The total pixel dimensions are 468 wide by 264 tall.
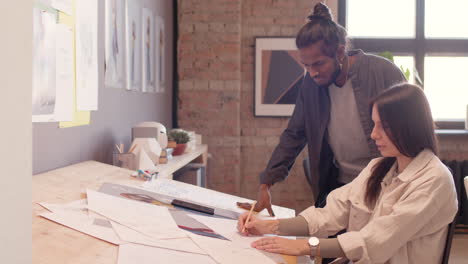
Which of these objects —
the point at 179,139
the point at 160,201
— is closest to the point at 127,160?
the point at 160,201

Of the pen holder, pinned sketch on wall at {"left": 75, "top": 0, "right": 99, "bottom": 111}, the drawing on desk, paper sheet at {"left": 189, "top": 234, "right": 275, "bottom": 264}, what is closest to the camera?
paper sheet at {"left": 189, "top": 234, "right": 275, "bottom": 264}

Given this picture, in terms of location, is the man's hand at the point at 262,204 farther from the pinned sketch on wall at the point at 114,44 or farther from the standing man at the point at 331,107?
the pinned sketch on wall at the point at 114,44

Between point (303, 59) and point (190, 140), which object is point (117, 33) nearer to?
point (190, 140)

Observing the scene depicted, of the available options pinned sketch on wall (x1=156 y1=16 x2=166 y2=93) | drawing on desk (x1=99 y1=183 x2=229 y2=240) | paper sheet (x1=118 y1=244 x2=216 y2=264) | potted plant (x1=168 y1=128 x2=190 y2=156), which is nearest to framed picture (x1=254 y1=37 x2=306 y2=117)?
pinned sketch on wall (x1=156 y1=16 x2=166 y2=93)

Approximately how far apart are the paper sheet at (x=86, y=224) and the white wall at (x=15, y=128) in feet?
1.63

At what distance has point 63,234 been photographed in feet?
4.10

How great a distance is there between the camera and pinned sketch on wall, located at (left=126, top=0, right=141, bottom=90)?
3.23 m

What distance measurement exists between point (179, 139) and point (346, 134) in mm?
1587

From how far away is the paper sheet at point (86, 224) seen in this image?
1.27 m

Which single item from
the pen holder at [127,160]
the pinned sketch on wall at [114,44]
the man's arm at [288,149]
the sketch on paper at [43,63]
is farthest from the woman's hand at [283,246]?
the pinned sketch on wall at [114,44]

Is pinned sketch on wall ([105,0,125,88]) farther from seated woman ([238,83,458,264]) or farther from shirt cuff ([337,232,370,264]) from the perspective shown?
shirt cuff ([337,232,370,264])

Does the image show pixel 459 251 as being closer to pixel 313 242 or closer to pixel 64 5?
pixel 313 242

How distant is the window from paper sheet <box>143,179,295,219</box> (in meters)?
3.45

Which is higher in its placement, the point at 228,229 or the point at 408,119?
the point at 408,119
